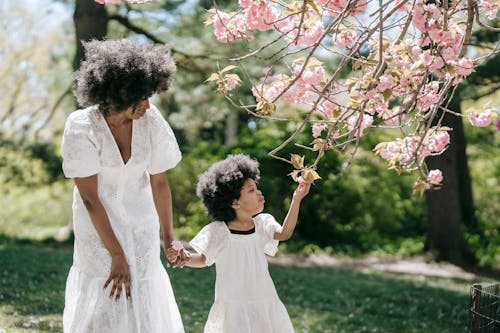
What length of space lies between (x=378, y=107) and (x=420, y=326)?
297 centimetres

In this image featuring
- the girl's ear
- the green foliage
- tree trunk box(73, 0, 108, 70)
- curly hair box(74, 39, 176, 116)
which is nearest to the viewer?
curly hair box(74, 39, 176, 116)

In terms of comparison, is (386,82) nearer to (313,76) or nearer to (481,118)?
(313,76)

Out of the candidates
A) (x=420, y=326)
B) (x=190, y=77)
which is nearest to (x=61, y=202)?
(x=190, y=77)

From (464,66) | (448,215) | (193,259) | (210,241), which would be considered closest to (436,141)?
(464,66)

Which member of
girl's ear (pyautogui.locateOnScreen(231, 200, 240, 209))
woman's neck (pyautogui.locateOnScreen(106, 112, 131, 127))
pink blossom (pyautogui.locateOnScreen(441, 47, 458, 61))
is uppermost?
pink blossom (pyautogui.locateOnScreen(441, 47, 458, 61))

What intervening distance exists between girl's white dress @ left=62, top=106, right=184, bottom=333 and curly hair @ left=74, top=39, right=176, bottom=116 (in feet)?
0.37

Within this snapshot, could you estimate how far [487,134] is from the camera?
42.1 feet

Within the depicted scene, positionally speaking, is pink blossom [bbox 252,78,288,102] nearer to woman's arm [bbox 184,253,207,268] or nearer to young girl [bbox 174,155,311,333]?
young girl [bbox 174,155,311,333]

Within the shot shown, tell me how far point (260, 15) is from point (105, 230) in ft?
3.61

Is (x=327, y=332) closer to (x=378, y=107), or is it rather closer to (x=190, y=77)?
(x=378, y=107)

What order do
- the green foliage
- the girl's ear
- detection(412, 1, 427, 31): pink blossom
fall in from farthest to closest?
the green foliage, the girl's ear, detection(412, 1, 427, 31): pink blossom

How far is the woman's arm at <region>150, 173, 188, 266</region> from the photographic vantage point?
11.5 ft

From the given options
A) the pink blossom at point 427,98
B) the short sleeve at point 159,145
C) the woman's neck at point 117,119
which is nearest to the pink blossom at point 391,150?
the pink blossom at point 427,98

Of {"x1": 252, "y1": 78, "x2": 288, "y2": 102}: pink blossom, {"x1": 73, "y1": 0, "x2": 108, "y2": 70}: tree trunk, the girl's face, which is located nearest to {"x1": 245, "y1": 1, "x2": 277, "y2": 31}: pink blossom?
{"x1": 252, "y1": 78, "x2": 288, "y2": 102}: pink blossom
